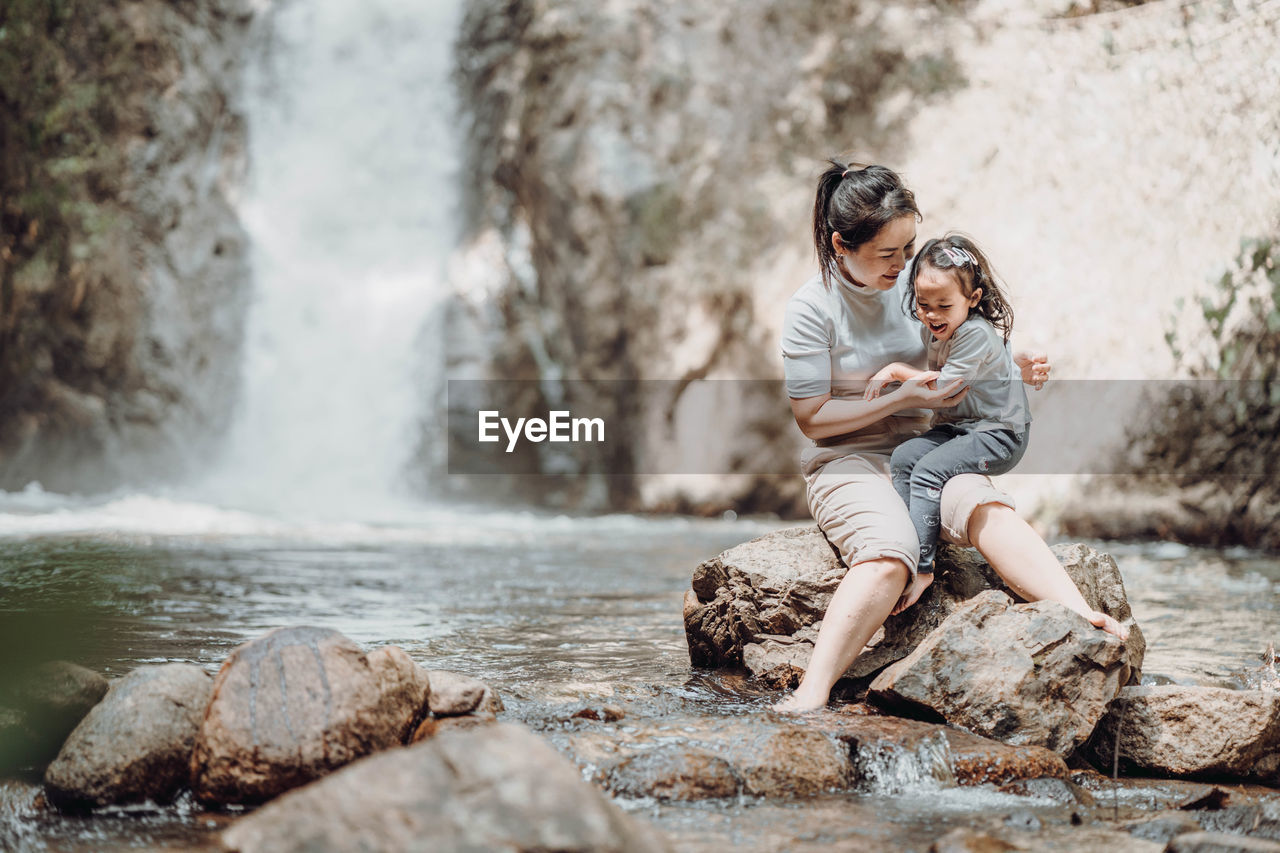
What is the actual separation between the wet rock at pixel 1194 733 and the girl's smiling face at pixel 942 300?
122cm

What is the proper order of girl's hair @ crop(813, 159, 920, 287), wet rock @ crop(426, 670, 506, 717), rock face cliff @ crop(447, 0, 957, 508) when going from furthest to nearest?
1. rock face cliff @ crop(447, 0, 957, 508)
2. girl's hair @ crop(813, 159, 920, 287)
3. wet rock @ crop(426, 670, 506, 717)

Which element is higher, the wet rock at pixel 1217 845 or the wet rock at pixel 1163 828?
the wet rock at pixel 1217 845

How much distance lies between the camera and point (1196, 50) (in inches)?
364

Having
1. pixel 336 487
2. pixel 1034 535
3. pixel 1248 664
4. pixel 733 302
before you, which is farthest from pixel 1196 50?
pixel 336 487

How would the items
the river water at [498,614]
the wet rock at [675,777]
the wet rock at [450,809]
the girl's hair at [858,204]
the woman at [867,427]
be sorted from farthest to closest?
the girl's hair at [858,204]
the woman at [867,427]
the wet rock at [675,777]
the river water at [498,614]
the wet rock at [450,809]

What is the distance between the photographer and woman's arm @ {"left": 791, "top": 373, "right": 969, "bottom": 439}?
322 centimetres

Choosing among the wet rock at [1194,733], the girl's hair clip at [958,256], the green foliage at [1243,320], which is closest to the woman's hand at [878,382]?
the girl's hair clip at [958,256]

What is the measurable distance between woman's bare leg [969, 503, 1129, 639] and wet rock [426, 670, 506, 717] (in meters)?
1.55

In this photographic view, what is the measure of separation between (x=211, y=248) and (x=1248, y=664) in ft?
49.7

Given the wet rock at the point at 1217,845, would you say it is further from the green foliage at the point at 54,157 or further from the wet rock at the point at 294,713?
the green foliage at the point at 54,157

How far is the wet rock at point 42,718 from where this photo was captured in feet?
8.79

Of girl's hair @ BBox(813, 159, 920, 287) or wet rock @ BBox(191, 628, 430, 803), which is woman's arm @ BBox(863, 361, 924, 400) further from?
wet rock @ BBox(191, 628, 430, 803)

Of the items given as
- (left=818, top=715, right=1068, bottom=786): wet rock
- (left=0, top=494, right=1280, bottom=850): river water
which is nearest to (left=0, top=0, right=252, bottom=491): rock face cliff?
(left=0, top=494, right=1280, bottom=850): river water

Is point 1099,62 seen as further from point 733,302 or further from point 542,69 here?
point 542,69
